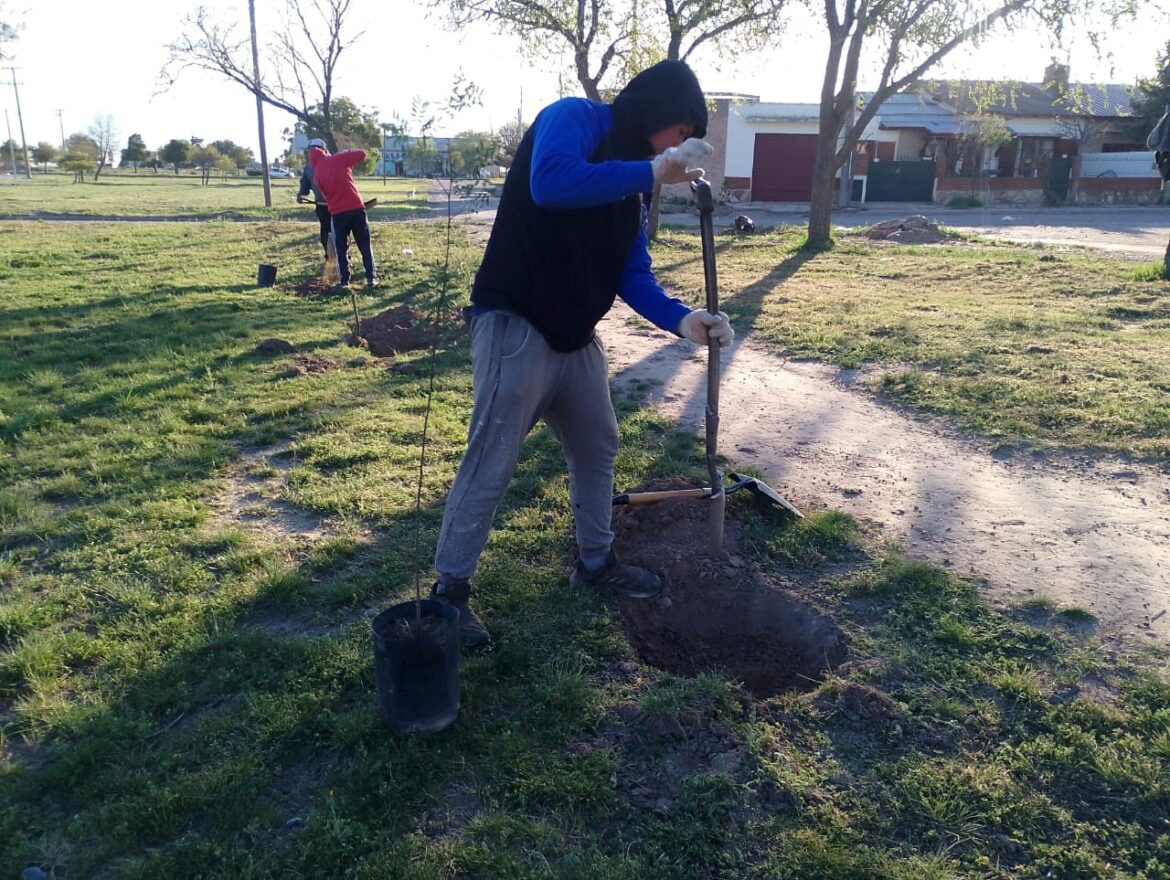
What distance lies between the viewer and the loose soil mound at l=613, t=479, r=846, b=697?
10.8ft

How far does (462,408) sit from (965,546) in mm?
3551

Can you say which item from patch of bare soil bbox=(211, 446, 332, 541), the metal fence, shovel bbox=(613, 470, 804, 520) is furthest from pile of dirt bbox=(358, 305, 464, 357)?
the metal fence

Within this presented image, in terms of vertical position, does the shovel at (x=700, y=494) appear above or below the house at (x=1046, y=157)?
below

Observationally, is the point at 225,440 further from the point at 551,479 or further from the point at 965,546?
the point at 965,546

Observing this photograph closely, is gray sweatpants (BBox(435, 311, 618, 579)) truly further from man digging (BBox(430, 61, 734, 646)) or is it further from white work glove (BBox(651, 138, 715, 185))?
white work glove (BBox(651, 138, 715, 185))

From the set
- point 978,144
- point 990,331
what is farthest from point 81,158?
point 990,331

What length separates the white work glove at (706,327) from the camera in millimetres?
3285

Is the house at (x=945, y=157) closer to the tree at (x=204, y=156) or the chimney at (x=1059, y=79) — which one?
the chimney at (x=1059, y=79)

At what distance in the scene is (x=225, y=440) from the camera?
5.60m

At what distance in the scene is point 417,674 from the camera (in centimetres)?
264

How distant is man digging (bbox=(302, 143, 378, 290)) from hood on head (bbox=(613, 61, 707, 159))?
8470 mm

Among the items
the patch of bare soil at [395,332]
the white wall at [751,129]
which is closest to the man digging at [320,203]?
the patch of bare soil at [395,332]

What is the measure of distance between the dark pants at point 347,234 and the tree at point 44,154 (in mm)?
80977

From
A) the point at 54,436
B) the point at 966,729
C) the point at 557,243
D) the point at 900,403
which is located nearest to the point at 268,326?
the point at 54,436
